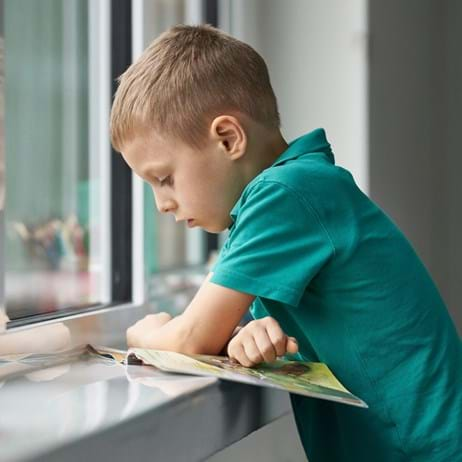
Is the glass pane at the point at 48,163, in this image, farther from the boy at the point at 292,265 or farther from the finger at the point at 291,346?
the finger at the point at 291,346

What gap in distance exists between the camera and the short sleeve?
2.43 feet

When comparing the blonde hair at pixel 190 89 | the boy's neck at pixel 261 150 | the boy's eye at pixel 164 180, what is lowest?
the boy's eye at pixel 164 180

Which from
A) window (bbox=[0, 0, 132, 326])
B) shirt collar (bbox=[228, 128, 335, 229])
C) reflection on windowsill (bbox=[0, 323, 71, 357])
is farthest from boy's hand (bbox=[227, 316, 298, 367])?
window (bbox=[0, 0, 132, 326])

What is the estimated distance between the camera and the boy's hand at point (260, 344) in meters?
0.74

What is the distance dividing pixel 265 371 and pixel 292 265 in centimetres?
10

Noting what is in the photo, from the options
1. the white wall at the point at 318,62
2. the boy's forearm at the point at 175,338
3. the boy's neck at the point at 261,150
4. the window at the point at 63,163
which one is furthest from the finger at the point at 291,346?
the white wall at the point at 318,62

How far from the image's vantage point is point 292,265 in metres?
0.75

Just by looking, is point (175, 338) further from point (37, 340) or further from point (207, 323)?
point (37, 340)

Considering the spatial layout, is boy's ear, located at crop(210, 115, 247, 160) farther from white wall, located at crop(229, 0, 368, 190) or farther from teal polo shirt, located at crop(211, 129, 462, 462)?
white wall, located at crop(229, 0, 368, 190)

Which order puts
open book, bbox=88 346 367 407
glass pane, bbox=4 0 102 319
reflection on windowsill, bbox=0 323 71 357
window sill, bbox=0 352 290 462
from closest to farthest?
window sill, bbox=0 352 290 462 → open book, bbox=88 346 367 407 → reflection on windowsill, bbox=0 323 71 357 → glass pane, bbox=4 0 102 319

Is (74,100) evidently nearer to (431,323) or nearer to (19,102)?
(19,102)

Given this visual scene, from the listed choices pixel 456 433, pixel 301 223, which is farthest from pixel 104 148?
pixel 456 433

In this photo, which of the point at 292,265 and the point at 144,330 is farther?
the point at 144,330


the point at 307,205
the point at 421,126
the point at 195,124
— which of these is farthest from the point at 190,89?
the point at 421,126
